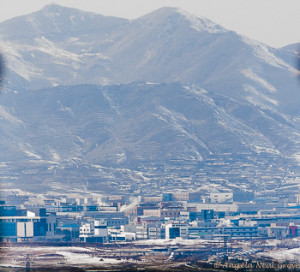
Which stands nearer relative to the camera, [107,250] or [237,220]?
[107,250]

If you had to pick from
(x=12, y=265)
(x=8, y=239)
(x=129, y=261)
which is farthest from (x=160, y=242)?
(x=12, y=265)

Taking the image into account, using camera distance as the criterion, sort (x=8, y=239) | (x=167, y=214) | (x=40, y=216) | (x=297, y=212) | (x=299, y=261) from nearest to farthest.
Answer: (x=299, y=261)
(x=8, y=239)
(x=40, y=216)
(x=167, y=214)
(x=297, y=212)

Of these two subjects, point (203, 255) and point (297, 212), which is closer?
point (203, 255)

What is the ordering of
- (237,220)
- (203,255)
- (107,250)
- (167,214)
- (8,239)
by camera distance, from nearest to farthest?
(203,255) < (107,250) < (8,239) < (237,220) < (167,214)

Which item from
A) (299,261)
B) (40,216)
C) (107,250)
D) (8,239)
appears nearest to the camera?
(299,261)

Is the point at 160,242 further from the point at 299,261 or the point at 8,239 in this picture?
the point at 299,261

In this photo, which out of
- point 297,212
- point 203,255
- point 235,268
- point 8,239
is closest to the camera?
point 235,268

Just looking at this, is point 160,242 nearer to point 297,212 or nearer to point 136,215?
point 136,215

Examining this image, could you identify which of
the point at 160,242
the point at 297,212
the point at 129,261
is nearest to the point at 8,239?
the point at 160,242
